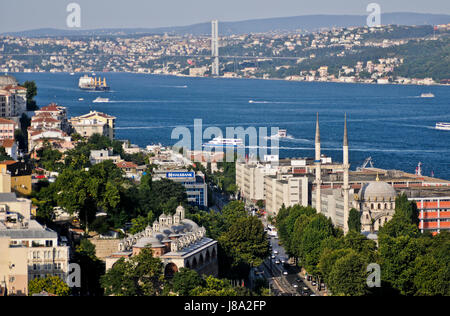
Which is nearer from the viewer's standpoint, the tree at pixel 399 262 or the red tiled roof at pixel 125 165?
the tree at pixel 399 262

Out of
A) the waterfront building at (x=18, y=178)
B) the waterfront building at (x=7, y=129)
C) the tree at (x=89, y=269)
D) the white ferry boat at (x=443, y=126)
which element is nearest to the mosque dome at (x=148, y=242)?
the tree at (x=89, y=269)

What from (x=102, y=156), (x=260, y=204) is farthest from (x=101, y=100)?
(x=260, y=204)

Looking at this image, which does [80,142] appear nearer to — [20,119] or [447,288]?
[20,119]

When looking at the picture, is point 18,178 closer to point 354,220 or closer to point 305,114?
point 354,220

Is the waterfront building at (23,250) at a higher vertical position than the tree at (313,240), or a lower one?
higher

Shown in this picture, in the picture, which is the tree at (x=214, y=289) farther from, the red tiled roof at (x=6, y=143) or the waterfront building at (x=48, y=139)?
the waterfront building at (x=48, y=139)

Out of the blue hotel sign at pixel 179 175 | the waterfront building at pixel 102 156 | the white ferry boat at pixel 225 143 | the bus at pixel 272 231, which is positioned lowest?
the bus at pixel 272 231
